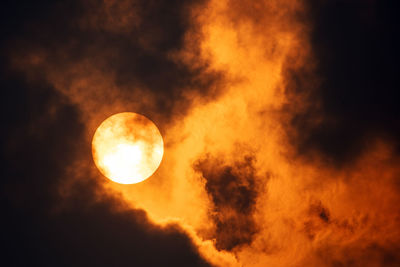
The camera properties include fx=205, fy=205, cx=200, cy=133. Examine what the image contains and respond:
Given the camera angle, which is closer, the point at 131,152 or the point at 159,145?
the point at 131,152

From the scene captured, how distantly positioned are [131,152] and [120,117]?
3.68 meters

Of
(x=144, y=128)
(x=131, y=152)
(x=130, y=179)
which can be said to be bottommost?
(x=130, y=179)

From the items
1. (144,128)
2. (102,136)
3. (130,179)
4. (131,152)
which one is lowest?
(130,179)

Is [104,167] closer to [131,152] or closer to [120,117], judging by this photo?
[131,152]

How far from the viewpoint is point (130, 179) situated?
730 inches

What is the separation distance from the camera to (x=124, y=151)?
18203mm

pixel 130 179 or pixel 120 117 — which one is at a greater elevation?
pixel 120 117

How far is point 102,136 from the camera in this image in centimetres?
1852

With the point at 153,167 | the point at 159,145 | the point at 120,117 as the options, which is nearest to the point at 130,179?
the point at 153,167

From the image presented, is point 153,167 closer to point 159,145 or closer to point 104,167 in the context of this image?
point 159,145

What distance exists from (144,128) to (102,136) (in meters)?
3.73

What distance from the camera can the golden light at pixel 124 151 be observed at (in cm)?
1825

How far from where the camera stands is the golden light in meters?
18.2

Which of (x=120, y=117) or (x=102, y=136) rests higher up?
(x=120, y=117)
